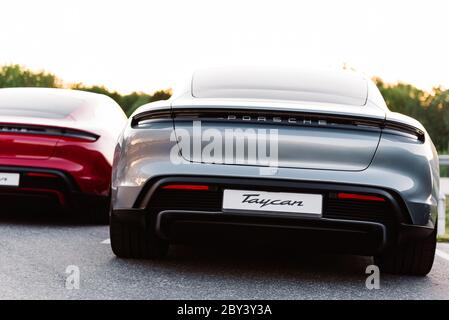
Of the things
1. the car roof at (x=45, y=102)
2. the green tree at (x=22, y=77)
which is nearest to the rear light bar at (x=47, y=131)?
the car roof at (x=45, y=102)

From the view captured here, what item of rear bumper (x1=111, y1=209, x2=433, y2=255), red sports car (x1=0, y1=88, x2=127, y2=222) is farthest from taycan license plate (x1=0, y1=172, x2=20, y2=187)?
rear bumper (x1=111, y1=209, x2=433, y2=255)

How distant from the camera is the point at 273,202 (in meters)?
4.95

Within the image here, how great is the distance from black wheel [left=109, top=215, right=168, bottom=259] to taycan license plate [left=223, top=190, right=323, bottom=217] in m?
0.64

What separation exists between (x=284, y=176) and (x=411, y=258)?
43.0 inches

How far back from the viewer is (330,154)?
497cm

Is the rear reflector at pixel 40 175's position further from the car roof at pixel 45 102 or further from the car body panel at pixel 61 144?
the car roof at pixel 45 102

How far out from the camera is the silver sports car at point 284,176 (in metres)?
4.94

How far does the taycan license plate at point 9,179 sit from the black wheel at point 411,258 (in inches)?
146

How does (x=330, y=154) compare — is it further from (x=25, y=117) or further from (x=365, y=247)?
(x=25, y=117)

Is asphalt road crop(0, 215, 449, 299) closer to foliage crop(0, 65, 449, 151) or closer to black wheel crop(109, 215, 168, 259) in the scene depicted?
black wheel crop(109, 215, 168, 259)

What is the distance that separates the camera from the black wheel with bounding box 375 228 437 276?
5.32 m

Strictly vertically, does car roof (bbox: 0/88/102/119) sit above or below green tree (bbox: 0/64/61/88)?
above
